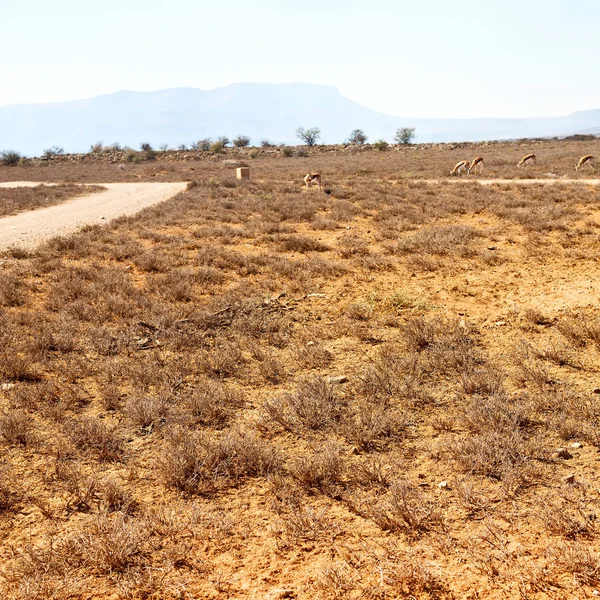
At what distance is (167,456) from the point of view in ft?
11.9

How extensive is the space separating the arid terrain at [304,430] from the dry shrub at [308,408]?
0.06ft

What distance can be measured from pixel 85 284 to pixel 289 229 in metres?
6.08

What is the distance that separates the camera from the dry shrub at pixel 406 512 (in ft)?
9.71

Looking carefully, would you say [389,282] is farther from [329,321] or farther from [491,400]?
[491,400]

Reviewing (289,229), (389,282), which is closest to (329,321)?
(389,282)

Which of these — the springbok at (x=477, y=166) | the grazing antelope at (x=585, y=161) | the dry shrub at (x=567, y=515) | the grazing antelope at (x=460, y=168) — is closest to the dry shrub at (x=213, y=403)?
the dry shrub at (x=567, y=515)

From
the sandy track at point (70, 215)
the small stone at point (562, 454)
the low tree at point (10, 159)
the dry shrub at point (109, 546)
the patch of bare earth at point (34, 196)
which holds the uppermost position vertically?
the low tree at point (10, 159)

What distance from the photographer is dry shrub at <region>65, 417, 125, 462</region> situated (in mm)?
3795

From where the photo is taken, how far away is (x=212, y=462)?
11.9 ft

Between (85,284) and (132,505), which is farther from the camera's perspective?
(85,284)

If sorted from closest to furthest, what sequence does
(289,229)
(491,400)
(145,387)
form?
(491,400)
(145,387)
(289,229)

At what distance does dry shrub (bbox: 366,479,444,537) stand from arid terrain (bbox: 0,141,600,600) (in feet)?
0.05

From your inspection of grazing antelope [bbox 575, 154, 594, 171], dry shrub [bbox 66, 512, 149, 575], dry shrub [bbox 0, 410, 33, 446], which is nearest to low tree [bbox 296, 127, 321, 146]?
grazing antelope [bbox 575, 154, 594, 171]

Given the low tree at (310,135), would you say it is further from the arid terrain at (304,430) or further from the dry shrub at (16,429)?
the dry shrub at (16,429)
